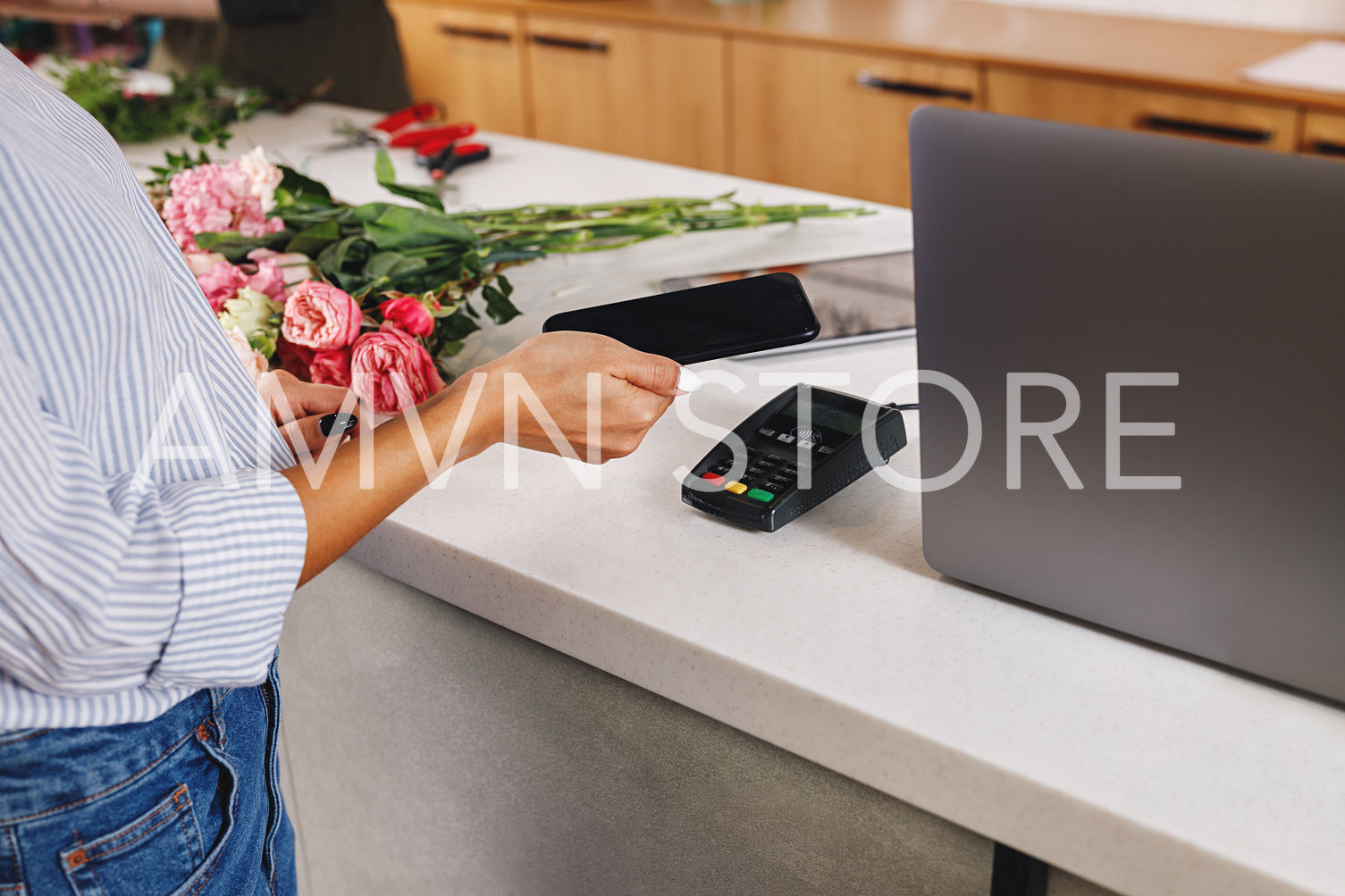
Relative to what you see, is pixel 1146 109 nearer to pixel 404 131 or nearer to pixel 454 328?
pixel 404 131

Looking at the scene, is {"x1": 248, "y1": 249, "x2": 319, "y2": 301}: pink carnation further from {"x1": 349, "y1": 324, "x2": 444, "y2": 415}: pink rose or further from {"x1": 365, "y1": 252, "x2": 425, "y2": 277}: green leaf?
{"x1": 349, "y1": 324, "x2": 444, "y2": 415}: pink rose

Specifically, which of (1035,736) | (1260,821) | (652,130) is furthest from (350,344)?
(652,130)

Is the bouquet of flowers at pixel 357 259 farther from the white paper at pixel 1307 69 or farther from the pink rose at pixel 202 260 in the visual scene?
the white paper at pixel 1307 69

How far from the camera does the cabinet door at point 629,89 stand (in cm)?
301

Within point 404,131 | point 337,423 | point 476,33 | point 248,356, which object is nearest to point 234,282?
point 248,356

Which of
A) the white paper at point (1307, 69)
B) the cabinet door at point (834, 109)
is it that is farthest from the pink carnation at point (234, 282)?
the white paper at point (1307, 69)

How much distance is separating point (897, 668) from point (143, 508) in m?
0.41

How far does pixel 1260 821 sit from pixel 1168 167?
0.31 meters

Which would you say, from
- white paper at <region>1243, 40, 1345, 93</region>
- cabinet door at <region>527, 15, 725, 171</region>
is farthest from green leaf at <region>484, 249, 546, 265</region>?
cabinet door at <region>527, 15, 725, 171</region>

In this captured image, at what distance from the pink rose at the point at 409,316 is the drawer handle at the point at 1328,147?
73.4 inches

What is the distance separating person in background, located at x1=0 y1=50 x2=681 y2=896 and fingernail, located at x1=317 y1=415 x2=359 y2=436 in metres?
0.09

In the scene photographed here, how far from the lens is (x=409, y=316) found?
3.03 feet

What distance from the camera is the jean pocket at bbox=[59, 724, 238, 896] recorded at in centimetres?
60

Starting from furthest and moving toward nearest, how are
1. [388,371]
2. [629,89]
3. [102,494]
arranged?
[629,89]
[388,371]
[102,494]
